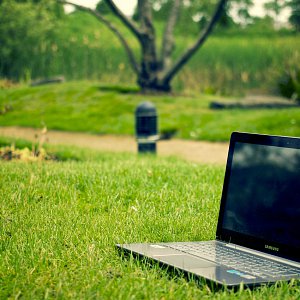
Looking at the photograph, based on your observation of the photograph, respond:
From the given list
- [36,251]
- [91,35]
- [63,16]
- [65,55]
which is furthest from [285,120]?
[91,35]

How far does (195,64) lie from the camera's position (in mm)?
24750

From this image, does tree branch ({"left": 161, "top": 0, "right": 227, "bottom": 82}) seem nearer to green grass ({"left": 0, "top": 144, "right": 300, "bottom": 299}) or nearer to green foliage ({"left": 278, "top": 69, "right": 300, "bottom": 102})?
green foliage ({"left": 278, "top": 69, "right": 300, "bottom": 102})

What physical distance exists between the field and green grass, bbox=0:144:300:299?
14.1 metres

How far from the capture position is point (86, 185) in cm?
579

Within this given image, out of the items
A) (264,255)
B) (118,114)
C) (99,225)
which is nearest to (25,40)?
(118,114)

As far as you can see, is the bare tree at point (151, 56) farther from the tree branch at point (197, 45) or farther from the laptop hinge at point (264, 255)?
the laptop hinge at point (264, 255)

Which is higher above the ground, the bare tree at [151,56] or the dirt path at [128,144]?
the bare tree at [151,56]

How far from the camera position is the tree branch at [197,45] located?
1624 centimetres

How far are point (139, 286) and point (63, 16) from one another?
2635cm

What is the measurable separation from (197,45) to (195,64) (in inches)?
289

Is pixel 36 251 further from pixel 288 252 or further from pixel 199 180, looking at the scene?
pixel 199 180

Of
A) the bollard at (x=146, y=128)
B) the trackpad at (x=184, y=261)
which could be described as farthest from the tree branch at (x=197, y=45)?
the trackpad at (x=184, y=261)

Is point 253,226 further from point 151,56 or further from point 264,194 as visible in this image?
point 151,56

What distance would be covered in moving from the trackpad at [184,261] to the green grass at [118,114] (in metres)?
10.0
